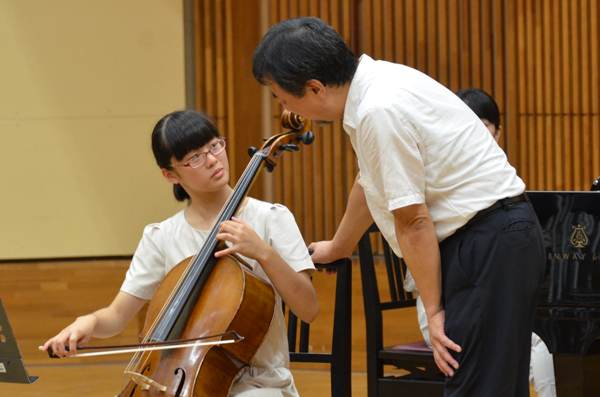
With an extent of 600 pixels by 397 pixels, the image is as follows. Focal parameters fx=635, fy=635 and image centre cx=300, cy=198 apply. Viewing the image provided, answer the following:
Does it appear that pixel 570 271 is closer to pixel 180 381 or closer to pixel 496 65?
pixel 180 381

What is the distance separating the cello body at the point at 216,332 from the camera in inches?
54.9

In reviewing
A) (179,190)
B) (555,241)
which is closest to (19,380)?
(179,190)

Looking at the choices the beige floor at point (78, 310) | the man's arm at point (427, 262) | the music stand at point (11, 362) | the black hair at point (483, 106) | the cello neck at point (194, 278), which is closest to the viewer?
the man's arm at point (427, 262)

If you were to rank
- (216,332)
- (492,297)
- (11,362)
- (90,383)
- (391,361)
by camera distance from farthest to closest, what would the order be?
(90,383) < (391,361) < (216,332) < (11,362) < (492,297)

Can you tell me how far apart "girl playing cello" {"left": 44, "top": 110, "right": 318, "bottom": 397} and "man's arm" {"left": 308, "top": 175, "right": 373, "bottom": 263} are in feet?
0.40

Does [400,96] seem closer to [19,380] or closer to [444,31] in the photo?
[19,380]

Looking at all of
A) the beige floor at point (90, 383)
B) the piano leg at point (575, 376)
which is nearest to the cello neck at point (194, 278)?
the piano leg at point (575, 376)

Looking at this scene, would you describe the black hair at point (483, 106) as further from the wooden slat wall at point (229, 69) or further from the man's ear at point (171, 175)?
the wooden slat wall at point (229, 69)

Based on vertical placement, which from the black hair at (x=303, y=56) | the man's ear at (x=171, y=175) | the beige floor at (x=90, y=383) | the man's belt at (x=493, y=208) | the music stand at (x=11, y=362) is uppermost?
the black hair at (x=303, y=56)

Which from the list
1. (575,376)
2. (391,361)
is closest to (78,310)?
(391,361)

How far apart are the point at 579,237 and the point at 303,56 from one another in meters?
1.12

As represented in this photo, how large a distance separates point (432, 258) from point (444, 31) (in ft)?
9.34

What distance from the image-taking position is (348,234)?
176 centimetres

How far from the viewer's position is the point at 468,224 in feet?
4.09
